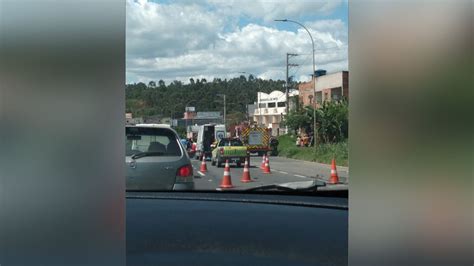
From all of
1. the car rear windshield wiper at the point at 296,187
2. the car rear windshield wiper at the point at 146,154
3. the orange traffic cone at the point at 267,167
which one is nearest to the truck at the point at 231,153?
the orange traffic cone at the point at 267,167

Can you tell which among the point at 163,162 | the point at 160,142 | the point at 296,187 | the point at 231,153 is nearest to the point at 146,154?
the point at 163,162

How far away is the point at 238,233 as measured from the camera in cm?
224

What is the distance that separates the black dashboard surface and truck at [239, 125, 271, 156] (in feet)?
20.0

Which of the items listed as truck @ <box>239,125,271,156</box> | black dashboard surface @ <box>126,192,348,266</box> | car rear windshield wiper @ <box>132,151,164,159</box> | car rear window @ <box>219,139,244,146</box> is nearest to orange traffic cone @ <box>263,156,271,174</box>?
truck @ <box>239,125,271,156</box>

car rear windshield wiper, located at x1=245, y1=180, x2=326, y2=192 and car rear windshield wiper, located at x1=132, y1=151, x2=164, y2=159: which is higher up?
car rear windshield wiper, located at x1=132, y1=151, x2=164, y2=159

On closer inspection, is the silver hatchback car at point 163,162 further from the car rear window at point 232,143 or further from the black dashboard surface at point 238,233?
the car rear window at point 232,143

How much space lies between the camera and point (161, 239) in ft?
7.23

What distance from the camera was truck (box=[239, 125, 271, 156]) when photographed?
9102mm

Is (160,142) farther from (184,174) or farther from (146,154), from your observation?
(146,154)

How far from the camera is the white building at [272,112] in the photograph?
9.69m

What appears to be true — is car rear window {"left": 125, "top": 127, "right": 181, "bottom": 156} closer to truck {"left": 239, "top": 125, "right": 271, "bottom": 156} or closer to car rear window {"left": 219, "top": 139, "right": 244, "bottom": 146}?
truck {"left": 239, "top": 125, "right": 271, "bottom": 156}

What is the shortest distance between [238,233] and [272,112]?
10335 mm
